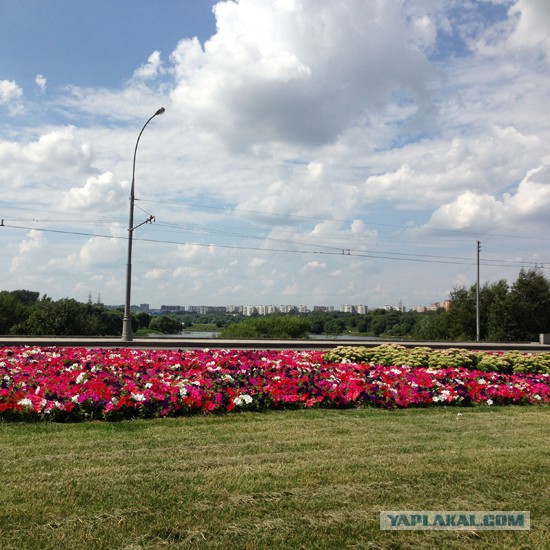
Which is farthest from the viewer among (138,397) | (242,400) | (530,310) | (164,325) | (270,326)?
(164,325)

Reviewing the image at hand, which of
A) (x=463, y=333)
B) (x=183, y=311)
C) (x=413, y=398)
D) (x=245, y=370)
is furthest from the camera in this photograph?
(x=183, y=311)

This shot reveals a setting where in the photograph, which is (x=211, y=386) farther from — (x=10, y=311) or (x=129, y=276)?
(x=10, y=311)

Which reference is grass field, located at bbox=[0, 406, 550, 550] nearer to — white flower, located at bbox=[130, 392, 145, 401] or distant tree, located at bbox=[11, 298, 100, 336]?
white flower, located at bbox=[130, 392, 145, 401]

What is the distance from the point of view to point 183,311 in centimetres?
10956

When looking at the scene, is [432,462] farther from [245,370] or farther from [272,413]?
[245,370]

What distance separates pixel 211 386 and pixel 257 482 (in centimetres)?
399

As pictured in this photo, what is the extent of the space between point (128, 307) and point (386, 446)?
1968 cm

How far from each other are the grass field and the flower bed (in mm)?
475

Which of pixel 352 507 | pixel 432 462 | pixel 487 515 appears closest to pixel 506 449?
pixel 432 462

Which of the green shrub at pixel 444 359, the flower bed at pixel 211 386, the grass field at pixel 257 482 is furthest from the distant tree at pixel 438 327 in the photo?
the grass field at pixel 257 482

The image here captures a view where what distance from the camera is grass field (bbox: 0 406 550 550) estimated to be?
3642 millimetres

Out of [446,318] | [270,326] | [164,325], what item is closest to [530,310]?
[446,318]

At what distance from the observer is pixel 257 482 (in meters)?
4.54

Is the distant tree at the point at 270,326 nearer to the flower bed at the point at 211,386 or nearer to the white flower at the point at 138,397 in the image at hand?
the flower bed at the point at 211,386
